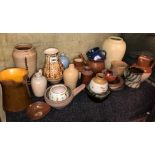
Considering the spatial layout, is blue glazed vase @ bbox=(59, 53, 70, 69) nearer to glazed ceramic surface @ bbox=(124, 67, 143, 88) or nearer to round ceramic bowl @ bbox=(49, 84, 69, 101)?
round ceramic bowl @ bbox=(49, 84, 69, 101)

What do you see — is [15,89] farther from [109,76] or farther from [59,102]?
[109,76]

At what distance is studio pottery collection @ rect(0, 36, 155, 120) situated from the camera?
124 cm

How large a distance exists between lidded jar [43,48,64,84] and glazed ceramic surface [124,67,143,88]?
485 millimetres

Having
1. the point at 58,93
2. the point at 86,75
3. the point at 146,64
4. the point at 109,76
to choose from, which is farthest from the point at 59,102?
the point at 146,64

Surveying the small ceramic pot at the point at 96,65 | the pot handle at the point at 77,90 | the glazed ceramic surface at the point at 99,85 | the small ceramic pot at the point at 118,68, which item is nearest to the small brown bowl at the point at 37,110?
the pot handle at the point at 77,90

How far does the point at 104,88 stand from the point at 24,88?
51 cm

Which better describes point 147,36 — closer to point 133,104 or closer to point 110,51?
point 110,51

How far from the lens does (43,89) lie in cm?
135

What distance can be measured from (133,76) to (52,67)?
58 cm

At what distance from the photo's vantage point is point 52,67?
1405mm

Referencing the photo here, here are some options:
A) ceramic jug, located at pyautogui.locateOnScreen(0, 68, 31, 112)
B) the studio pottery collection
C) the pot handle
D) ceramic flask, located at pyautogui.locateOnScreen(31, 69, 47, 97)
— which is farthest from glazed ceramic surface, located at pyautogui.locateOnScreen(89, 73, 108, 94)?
ceramic jug, located at pyautogui.locateOnScreen(0, 68, 31, 112)

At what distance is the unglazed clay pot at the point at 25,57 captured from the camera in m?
1.33

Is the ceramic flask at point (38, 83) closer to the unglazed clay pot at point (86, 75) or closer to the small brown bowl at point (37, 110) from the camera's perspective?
the small brown bowl at point (37, 110)
